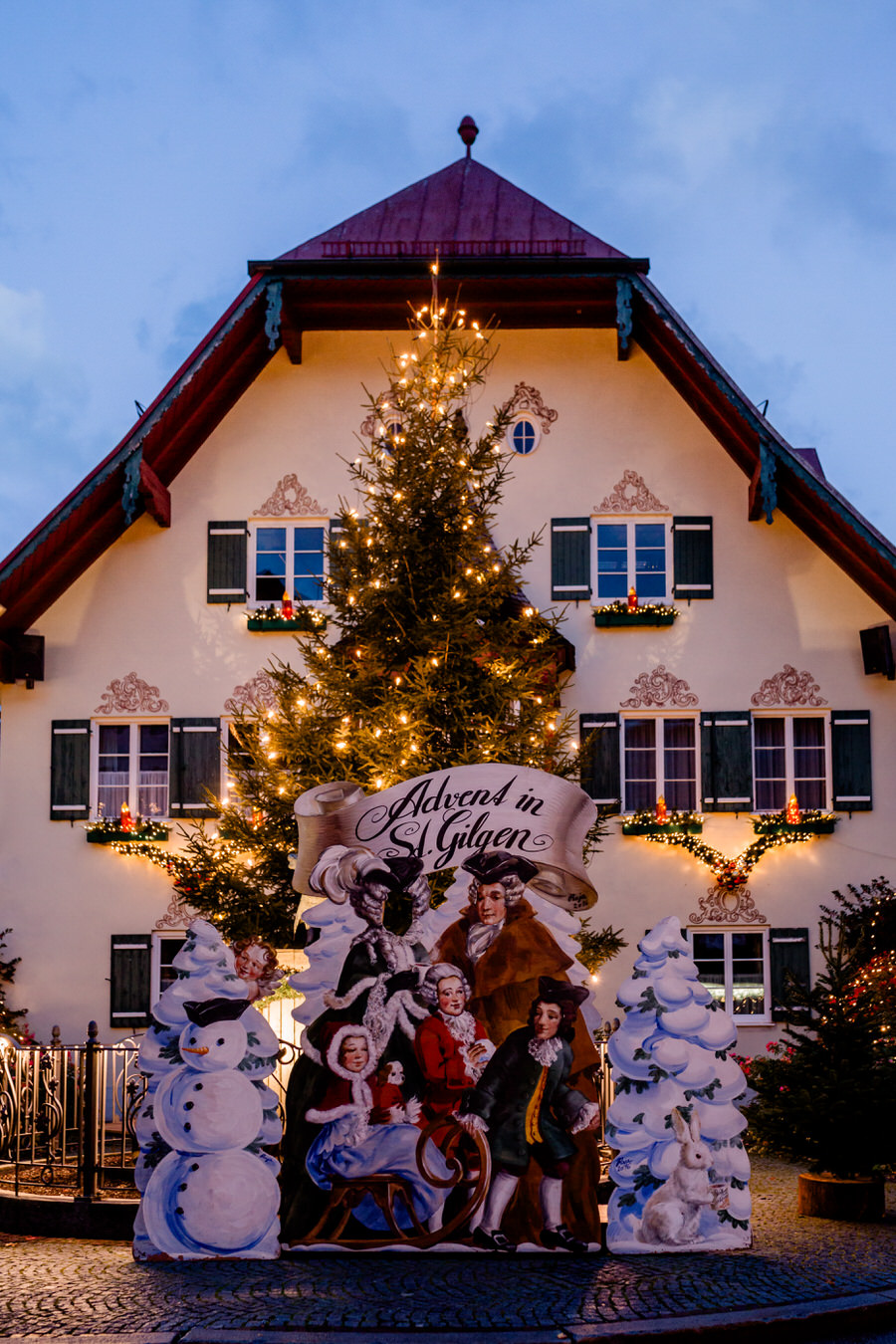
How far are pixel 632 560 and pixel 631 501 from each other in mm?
797

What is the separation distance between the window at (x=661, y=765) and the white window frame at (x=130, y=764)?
239 inches

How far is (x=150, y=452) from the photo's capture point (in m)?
18.4

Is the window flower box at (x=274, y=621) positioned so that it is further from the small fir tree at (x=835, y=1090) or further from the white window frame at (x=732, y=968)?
the small fir tree at (x=835, y=1090)

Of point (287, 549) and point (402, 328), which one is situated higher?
point (402, 328)

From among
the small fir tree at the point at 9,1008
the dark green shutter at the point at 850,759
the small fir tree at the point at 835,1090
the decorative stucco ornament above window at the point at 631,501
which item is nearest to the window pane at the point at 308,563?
the decorative stucco ornament above window at the point at 631,501

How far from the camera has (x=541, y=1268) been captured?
8031 mm

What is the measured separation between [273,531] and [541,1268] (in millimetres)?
12704

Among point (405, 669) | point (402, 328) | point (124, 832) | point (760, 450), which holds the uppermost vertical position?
point (402, 328)

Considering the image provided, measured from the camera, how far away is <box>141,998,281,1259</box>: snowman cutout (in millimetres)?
8289

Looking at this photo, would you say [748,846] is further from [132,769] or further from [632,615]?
[132,769]

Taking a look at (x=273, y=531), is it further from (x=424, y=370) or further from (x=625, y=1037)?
(x=625, y=1037)

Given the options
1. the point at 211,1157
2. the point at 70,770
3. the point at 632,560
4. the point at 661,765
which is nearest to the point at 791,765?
the point at 661,765

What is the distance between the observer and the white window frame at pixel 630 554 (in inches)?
744

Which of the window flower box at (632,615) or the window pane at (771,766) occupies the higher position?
the window flower box at (632,615)
